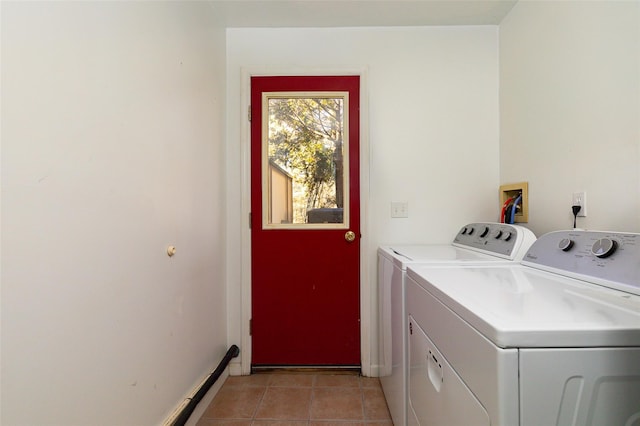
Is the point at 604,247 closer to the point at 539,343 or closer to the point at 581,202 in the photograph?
the point at 581,202

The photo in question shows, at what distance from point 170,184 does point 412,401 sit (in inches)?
55.5

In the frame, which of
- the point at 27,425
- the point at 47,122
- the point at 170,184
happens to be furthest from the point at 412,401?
the point at 47,122

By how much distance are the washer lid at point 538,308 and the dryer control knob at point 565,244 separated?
0.12 metres

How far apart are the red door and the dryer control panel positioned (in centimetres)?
70

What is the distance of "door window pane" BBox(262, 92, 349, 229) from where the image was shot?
1.92m

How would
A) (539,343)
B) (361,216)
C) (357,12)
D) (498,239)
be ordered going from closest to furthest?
(539,343)
(498,239)
(357,12)
(361,216)

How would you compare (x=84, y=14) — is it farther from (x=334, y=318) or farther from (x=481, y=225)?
(x=481, y=225)

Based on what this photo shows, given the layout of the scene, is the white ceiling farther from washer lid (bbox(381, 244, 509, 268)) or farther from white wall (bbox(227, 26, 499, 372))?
washer lid (bbox(381, 244, 509, 268))

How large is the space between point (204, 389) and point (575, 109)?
7.64 ft

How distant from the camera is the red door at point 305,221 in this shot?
1887 mm

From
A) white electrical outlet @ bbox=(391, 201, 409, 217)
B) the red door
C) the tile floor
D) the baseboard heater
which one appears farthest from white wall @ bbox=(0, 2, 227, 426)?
white electrical outlet @ bbox=(391, 201, 409, 217)

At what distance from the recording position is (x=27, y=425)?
2.20ft

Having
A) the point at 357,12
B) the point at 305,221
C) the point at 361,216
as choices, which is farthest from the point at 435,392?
the point at 357,12

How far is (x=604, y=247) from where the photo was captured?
2.95ft
